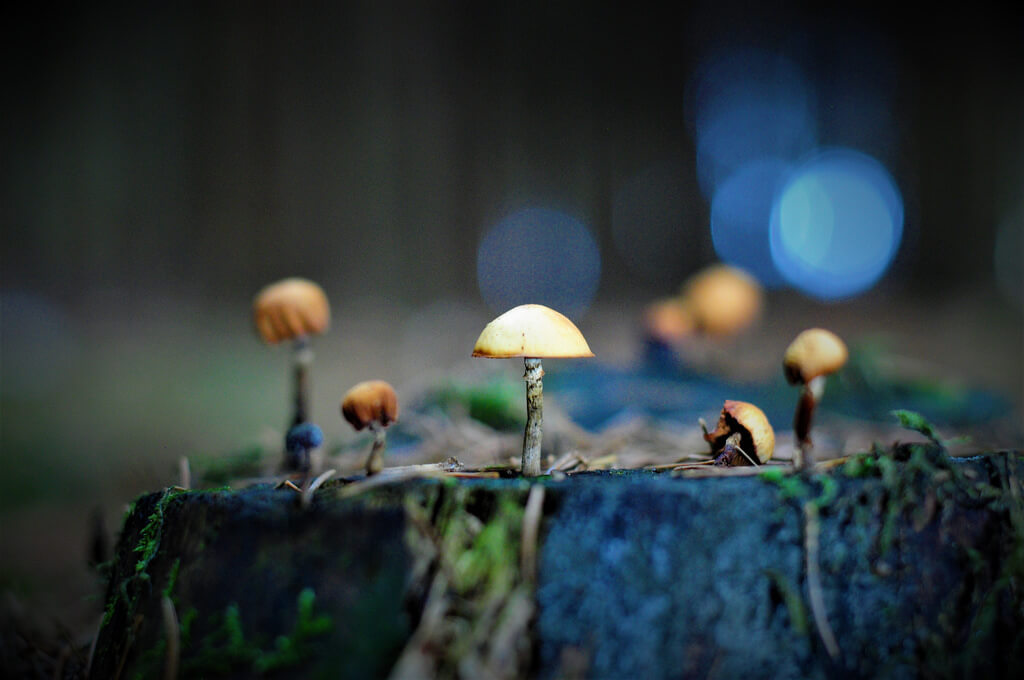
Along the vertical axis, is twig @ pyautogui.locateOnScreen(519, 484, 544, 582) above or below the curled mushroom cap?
below

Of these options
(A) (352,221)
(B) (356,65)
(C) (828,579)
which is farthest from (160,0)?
(C) (828,579)

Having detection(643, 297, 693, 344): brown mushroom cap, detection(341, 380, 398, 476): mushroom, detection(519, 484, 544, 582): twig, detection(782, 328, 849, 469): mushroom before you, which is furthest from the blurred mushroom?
detection(643, 297, 693, 344): brown mushroom cap

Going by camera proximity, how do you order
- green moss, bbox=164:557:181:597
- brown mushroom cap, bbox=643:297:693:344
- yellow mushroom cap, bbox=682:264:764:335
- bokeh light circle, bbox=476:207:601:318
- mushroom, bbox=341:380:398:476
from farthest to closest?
bokeh light circle, bbox=476:207:601:318 → brown mushroom cap, bbox=643:297:693:344 → yellow mushroom cap, bbox=682:264:764:335 → mushroom, bbox=341:380:398:476 → green moss, bbox=164:557:181:597

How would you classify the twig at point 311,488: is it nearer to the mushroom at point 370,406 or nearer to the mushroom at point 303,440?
the mushroom at point 370,406

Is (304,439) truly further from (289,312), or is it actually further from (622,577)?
(622,577)

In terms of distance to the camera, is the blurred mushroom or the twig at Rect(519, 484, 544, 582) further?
the blurred mushroom

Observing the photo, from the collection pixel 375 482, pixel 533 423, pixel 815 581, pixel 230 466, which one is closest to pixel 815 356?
pixel 815 581

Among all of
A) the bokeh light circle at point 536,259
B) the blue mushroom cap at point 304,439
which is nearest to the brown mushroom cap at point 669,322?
the blue mushroom cap at point 304,439

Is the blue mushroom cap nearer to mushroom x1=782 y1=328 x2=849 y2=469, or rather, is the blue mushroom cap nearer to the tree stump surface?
the tree stump surface
